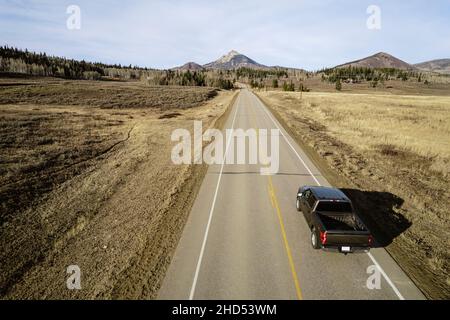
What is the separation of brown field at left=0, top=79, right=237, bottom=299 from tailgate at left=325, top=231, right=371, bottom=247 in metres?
6.38

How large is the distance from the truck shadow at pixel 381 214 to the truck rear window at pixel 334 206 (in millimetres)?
2077

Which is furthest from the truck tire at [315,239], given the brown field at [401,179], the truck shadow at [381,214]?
the brown field at [401,179]

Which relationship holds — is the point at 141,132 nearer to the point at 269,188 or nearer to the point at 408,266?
the point at 269,188

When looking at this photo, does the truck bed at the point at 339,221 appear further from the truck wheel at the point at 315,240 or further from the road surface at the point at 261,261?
the road surface at the point at 261,261

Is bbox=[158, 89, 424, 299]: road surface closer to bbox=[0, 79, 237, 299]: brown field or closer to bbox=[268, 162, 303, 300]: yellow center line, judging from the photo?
bbox=[268, 162, 303, 300]: yellow center line

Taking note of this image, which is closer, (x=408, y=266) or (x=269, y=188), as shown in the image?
(x=408, y=266)

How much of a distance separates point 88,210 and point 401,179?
20634 mm

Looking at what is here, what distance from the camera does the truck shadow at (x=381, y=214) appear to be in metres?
13.1

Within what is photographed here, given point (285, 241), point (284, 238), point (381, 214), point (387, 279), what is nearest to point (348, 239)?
point (387, 279)

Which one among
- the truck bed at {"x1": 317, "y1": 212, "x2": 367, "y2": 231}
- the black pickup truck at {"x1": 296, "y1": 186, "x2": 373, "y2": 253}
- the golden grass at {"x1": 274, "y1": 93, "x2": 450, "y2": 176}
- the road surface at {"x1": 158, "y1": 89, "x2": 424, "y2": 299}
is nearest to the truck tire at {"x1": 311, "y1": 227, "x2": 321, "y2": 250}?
the black pickup truck at {"x1": 296, "y1": 186, "x2": 373, "y2": 253}
